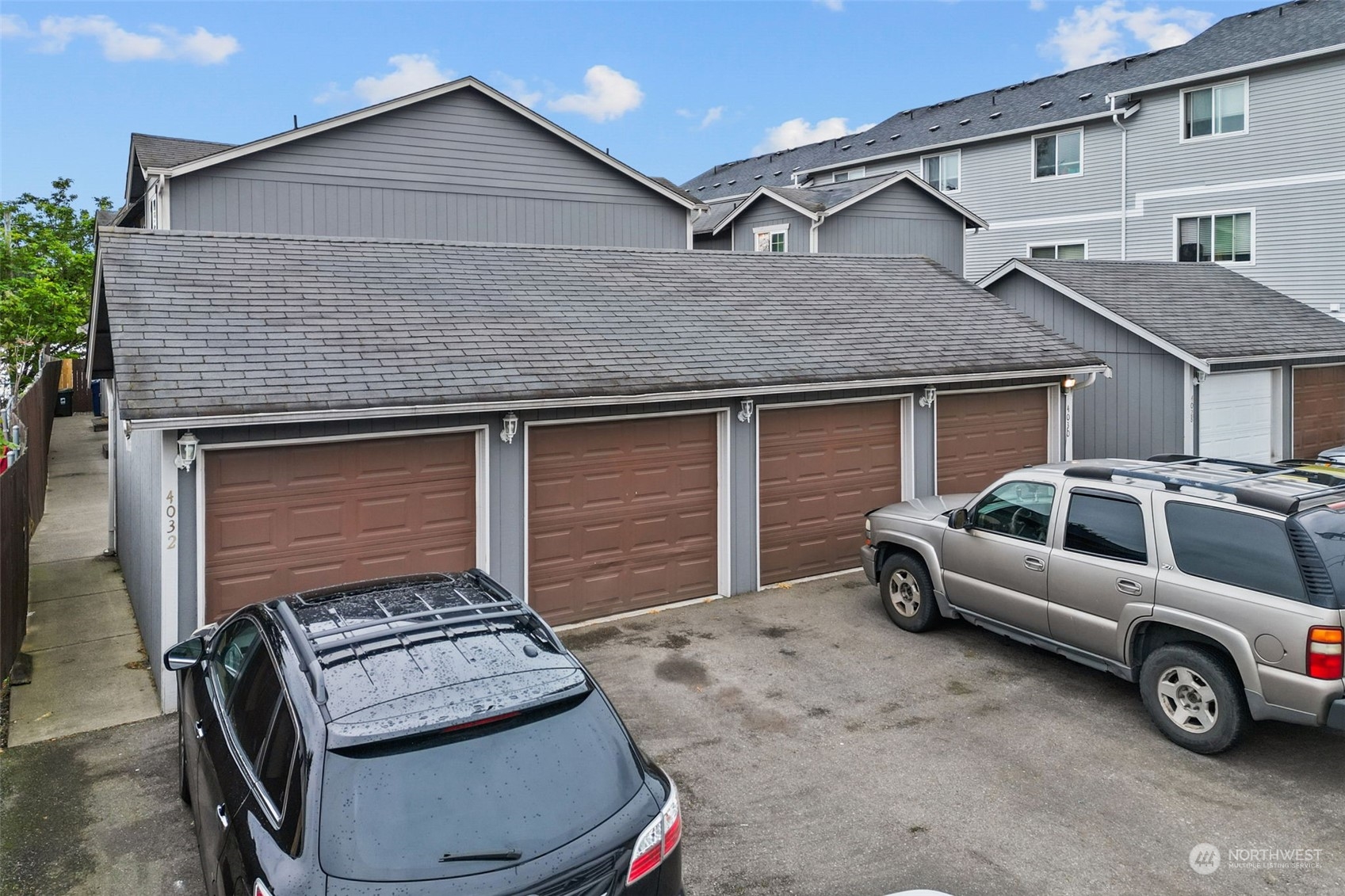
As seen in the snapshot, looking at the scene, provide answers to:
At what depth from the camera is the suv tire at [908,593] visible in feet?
28.9

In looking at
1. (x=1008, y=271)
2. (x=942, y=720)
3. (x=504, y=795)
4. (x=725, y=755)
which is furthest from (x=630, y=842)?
(x=1008, y=271)

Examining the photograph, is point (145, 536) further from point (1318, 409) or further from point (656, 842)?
point (1318, 409)

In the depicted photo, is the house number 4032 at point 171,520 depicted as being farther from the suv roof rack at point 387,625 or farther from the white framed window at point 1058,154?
the white framed window at point 1058,154

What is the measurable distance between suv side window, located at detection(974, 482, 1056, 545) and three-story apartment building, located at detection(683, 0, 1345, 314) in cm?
1818

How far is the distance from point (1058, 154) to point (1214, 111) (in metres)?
4.55

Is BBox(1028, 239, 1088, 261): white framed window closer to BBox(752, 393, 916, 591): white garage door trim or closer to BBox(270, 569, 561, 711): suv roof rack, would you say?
BBox(752, 393, 916, 591): white garage door trim

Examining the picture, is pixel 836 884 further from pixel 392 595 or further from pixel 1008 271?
pixel 1008 271

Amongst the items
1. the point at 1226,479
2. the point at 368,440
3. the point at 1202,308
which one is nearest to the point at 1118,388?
the point at 1202,308

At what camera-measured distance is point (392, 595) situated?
4.98 metres

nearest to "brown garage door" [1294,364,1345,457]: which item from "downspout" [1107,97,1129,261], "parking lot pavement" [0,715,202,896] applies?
"downspout" [1107,97,1129,261]

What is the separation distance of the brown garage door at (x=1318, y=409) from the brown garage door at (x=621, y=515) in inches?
484

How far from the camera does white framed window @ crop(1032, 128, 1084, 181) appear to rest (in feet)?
88.2

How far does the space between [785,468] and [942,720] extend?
166 inches

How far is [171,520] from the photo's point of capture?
294 inches
